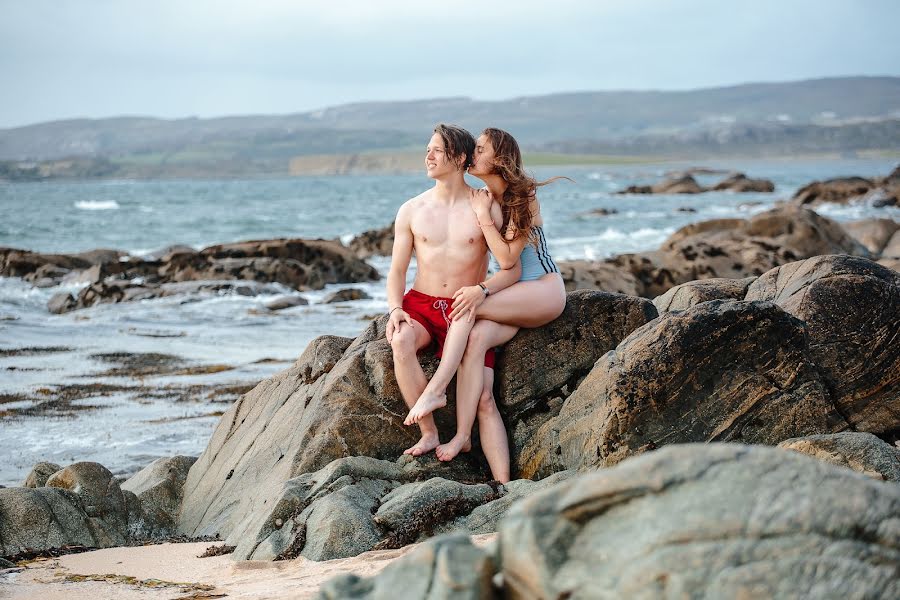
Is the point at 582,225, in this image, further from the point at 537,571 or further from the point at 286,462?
the point at 537,571

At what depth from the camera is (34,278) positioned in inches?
875

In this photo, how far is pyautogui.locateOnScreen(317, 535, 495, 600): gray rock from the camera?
9.73 ft

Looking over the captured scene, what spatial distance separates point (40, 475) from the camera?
749 cm

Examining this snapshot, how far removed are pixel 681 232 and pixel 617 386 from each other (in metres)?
18.6

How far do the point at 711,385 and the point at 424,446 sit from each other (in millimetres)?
1745

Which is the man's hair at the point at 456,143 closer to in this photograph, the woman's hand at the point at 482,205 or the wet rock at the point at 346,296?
the woman's hand at the point at 482,205

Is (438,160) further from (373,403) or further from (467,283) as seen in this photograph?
(373,403)

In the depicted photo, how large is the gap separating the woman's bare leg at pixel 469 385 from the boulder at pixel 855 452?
6.04ft

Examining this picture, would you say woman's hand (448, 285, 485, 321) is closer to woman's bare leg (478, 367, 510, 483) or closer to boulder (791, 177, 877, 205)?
woman's bare leg (478, 367, 510, 483)

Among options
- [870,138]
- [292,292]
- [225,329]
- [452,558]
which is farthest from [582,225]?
[870,138]

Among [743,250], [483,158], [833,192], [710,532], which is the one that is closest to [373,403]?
[483,158]

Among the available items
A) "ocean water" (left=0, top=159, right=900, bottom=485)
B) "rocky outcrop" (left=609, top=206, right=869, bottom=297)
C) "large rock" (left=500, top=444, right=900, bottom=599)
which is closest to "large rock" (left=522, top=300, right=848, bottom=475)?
"large rock" (left=500, top=444, right=900, bottom=599)

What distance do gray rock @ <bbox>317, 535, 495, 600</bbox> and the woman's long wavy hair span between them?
3.46m

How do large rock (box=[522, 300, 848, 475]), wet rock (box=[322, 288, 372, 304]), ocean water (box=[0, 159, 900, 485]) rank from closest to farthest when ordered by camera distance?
large rock (box=[522, 300, 848, 475])
ocean water (box=[0, 159, 900, 485])
wet rock (box=[322, 288, 372, 304])
